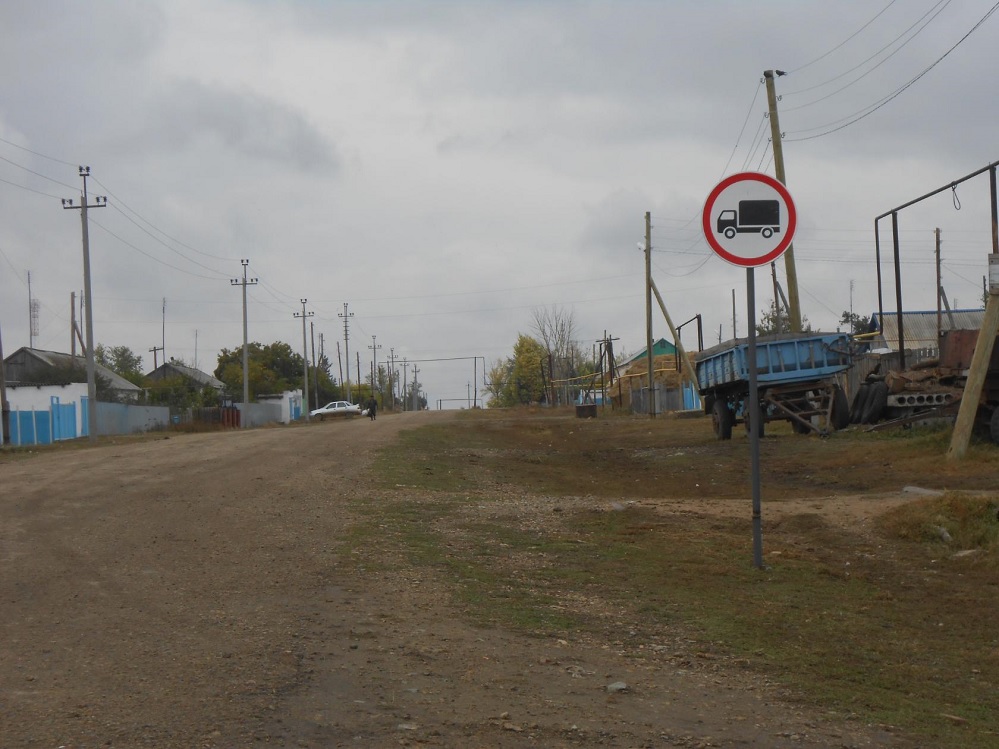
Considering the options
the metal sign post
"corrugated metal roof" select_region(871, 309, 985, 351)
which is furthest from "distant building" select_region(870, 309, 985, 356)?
the metal sign post

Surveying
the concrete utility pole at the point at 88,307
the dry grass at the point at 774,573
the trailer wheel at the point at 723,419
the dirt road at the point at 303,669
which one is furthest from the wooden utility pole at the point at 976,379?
the concrete utility pole at the point at 88,307

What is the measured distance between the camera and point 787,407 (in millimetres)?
23672

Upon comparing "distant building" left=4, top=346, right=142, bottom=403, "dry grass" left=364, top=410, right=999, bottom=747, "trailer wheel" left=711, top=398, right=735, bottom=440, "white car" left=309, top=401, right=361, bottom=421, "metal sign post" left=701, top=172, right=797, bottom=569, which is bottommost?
"dry grass" left=364, top=410, right=999, bottom=747

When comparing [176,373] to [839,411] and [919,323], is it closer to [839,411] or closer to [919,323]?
[919,323]

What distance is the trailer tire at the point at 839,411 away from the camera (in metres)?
23.0

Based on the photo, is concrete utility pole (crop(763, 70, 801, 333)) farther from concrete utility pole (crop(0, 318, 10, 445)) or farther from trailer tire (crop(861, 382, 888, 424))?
concrete utility pole (crop(0, 318, 10, 445))

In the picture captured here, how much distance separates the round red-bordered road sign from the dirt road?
3209 mm

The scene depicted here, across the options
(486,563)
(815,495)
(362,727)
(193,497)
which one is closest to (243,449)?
(193,497)

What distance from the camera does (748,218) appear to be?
7648 mm

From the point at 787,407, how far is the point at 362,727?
2076 centimetres

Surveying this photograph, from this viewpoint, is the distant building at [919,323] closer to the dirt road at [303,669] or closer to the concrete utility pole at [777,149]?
the concrete utility pole at [777,149]

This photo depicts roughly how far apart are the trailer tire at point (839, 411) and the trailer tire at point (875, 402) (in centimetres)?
65

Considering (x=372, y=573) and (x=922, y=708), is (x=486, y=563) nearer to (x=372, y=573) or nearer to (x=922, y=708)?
(x=372, y=573)

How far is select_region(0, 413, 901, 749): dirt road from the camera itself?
4156 millimetres
